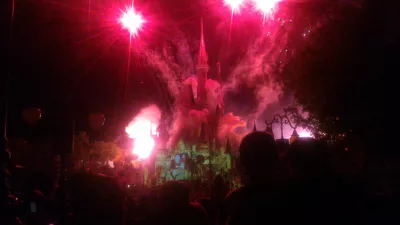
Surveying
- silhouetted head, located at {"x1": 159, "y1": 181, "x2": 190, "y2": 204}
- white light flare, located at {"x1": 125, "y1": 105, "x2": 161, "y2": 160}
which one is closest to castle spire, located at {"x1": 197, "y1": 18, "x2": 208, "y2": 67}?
white light flare, located at {"x1": 125, "y1": 105, "x2": 161, "y2": 160}

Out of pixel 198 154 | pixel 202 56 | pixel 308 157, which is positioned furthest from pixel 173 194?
pixel 202 56

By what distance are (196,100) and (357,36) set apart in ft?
123

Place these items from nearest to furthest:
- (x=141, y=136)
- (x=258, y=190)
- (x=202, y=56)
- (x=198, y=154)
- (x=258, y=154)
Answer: (x=258, y=190), (x=258, y=154), (x=198, y=154), (x=141, y=136), (x=202, y=56)

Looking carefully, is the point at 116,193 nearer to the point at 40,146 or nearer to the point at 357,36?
the point at 357,36

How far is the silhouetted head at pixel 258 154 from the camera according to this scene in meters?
3.41

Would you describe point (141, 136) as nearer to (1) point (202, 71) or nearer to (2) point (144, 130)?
(2) point (144, 130)

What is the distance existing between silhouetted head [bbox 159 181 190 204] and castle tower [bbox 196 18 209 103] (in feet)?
155

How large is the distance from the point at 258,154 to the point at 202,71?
1949 inches

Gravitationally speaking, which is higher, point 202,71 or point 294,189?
point 202,71

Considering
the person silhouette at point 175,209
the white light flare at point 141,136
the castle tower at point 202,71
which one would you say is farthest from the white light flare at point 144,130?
the person silhouette at point 175,209

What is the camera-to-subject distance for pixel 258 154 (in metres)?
3.46

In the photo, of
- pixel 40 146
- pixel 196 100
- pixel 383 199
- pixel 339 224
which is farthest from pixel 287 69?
pixel 196 100

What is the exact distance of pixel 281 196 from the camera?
3.25 m

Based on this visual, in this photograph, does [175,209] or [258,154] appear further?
[175,209]
